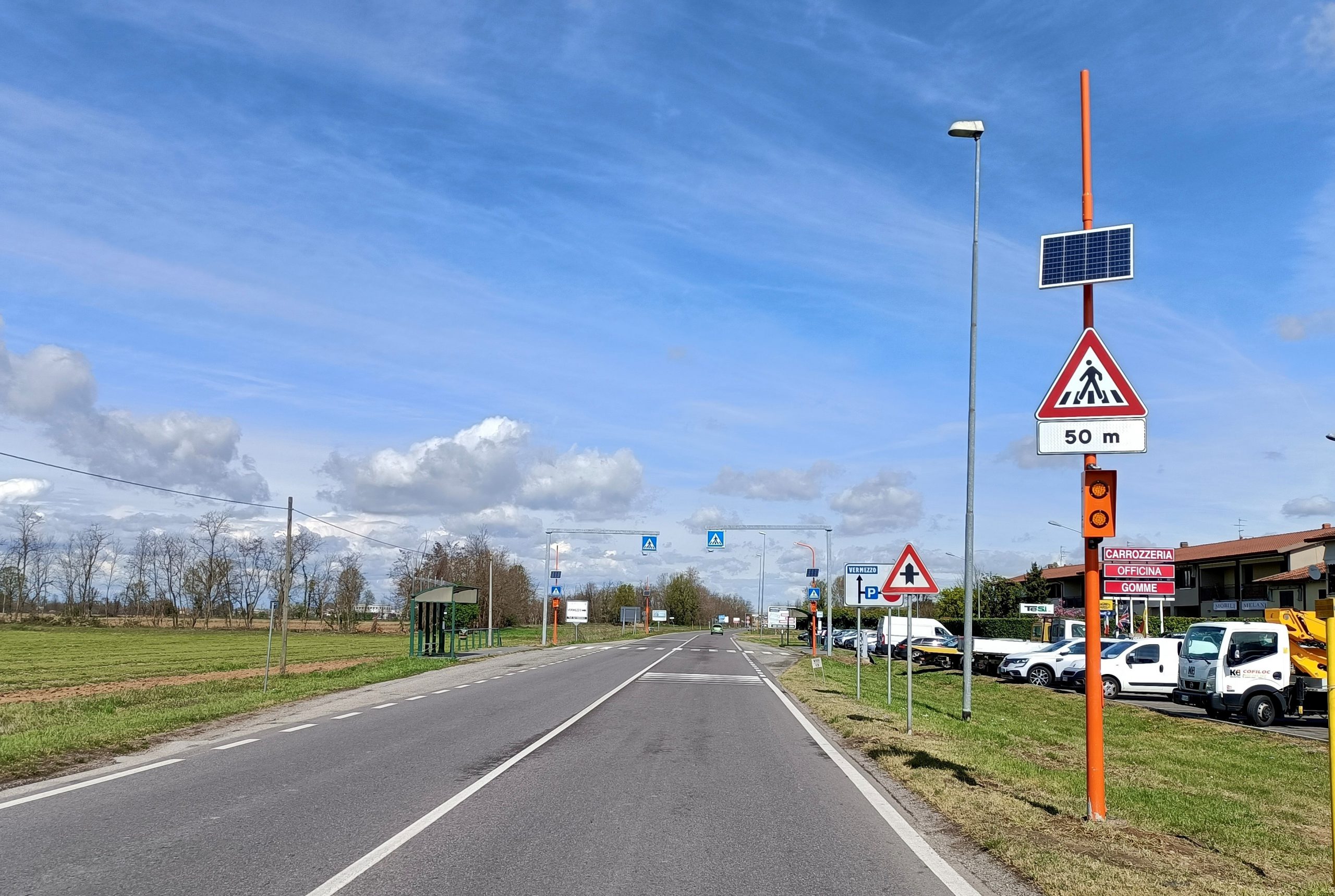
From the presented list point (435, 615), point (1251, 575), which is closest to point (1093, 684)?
point (435, 615)

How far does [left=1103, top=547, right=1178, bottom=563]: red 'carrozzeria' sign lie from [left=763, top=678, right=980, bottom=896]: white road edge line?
1923 centimetres

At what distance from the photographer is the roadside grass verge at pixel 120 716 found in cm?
1180

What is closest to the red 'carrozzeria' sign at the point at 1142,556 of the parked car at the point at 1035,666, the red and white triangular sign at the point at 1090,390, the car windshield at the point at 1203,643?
the parked car at the point at 1035,666

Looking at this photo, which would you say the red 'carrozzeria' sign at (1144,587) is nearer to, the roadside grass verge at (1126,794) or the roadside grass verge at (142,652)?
the roadside grass verge at (1126,794)

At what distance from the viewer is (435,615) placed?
42.5 meters

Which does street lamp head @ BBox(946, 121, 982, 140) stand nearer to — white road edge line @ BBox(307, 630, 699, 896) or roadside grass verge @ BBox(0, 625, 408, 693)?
white road edge line @ BBox(307, 630, 699, 896)

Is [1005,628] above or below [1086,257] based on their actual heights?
below

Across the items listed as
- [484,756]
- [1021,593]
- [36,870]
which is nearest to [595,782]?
[484,756]

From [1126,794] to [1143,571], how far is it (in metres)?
21.1

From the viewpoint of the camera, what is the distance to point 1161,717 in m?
20.8

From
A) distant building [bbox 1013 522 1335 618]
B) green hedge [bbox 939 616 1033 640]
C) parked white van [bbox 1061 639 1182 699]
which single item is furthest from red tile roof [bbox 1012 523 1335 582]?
parked white van [bbox 1061 639 1182 699]

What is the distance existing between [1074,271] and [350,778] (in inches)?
329

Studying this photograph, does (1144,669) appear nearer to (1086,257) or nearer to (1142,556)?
(1142,556)

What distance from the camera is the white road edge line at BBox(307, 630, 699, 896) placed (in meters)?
6.15
